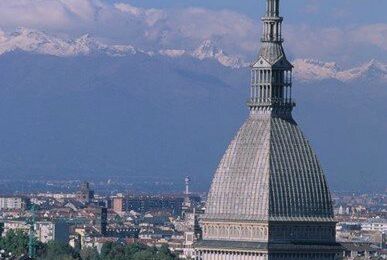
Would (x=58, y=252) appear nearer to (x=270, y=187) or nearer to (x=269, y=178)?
(x=269, y=178)

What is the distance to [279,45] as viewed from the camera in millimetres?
54875

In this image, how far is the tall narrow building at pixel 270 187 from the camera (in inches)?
2124

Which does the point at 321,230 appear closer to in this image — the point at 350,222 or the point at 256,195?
the point at 256,195

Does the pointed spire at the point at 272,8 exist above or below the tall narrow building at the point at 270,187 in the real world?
above

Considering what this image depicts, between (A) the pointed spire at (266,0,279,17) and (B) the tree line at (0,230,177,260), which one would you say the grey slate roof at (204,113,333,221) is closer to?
(A) the pointed spire at (266,0,279,17)

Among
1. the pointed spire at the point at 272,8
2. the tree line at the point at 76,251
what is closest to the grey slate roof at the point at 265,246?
the pointed spire at the point at 272,8

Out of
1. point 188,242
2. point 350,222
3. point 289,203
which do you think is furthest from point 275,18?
point 350,222

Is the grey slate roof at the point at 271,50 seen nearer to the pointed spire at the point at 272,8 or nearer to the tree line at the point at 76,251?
the pointed spire at the point at 272,8

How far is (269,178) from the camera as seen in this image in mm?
54188

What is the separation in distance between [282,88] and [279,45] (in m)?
0.91

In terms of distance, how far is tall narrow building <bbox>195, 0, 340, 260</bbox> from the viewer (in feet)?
177

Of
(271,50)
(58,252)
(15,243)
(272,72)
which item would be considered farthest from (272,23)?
(15,243)

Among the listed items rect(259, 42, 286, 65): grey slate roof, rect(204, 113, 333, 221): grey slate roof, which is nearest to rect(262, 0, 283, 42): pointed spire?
rect(259, 42, 286, 65): grey slate roof

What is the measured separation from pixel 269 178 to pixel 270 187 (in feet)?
0.73
